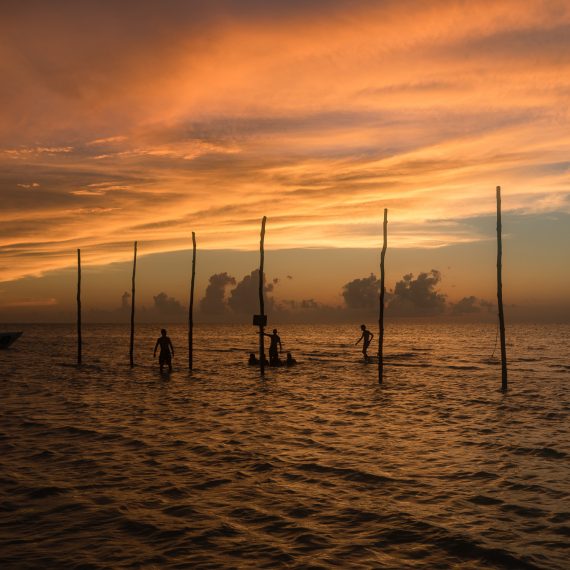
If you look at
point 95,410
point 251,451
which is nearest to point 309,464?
point 251,451

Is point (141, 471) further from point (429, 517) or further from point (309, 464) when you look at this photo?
point (429, 517)

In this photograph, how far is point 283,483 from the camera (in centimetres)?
1089

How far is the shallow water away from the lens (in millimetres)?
7797

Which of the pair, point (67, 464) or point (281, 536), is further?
point (67, 464)

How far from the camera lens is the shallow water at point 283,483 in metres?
7.80

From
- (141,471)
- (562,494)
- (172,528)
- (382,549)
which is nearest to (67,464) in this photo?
(141,471)

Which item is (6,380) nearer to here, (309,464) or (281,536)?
(309,464)

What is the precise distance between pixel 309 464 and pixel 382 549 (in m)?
4.54

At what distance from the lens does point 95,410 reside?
20.0 m

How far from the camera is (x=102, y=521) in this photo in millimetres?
8836

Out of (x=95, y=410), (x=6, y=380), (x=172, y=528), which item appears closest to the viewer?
(x=172, y=528)

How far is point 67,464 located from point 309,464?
4.98 meters

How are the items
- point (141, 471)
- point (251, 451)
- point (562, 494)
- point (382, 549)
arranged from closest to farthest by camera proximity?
1. point (382, 549)
2. point (562, 494)
3. point (141, 471)
4. point (251, 451)

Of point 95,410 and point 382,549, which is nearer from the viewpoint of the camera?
point 382,549
